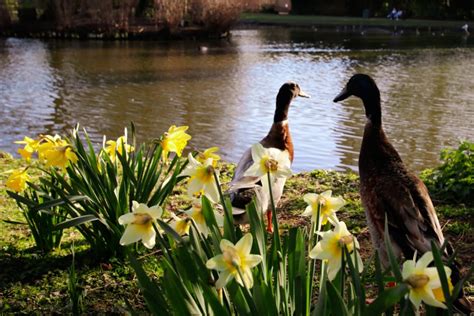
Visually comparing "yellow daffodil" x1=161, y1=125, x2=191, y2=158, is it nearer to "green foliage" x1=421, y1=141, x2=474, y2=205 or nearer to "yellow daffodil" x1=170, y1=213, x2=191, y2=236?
"yellow daffodil" x1=170, y1=213, x2=191, y2=236

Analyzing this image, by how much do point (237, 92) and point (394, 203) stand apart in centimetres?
1129

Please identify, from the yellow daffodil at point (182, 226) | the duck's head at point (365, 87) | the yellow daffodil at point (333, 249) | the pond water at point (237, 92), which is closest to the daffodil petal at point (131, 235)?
the yellow daffodil at point (182, 226)

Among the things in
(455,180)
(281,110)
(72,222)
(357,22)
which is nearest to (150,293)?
(72,222)

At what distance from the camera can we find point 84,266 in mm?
3520

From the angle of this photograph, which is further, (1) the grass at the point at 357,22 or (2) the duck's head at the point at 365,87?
(1) the grass at the point at 357,22

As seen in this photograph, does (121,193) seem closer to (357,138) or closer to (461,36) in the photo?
(357,138)

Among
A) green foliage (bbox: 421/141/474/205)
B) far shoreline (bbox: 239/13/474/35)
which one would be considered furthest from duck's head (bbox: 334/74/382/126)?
far shoreline (bbox: 239/13/474/35)

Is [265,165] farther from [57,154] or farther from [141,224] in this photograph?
[57,154]

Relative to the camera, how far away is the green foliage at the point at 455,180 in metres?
4.81

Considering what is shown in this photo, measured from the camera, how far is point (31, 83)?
15.3 m

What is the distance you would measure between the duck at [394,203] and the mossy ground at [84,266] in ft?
1.26

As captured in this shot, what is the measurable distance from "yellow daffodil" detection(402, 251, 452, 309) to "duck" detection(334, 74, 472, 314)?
890 millimetres

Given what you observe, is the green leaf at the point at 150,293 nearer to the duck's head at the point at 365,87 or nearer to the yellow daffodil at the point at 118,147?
the yellow daffodil at the point at 118,147

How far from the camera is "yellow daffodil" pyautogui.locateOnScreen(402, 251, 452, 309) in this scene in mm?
1576
